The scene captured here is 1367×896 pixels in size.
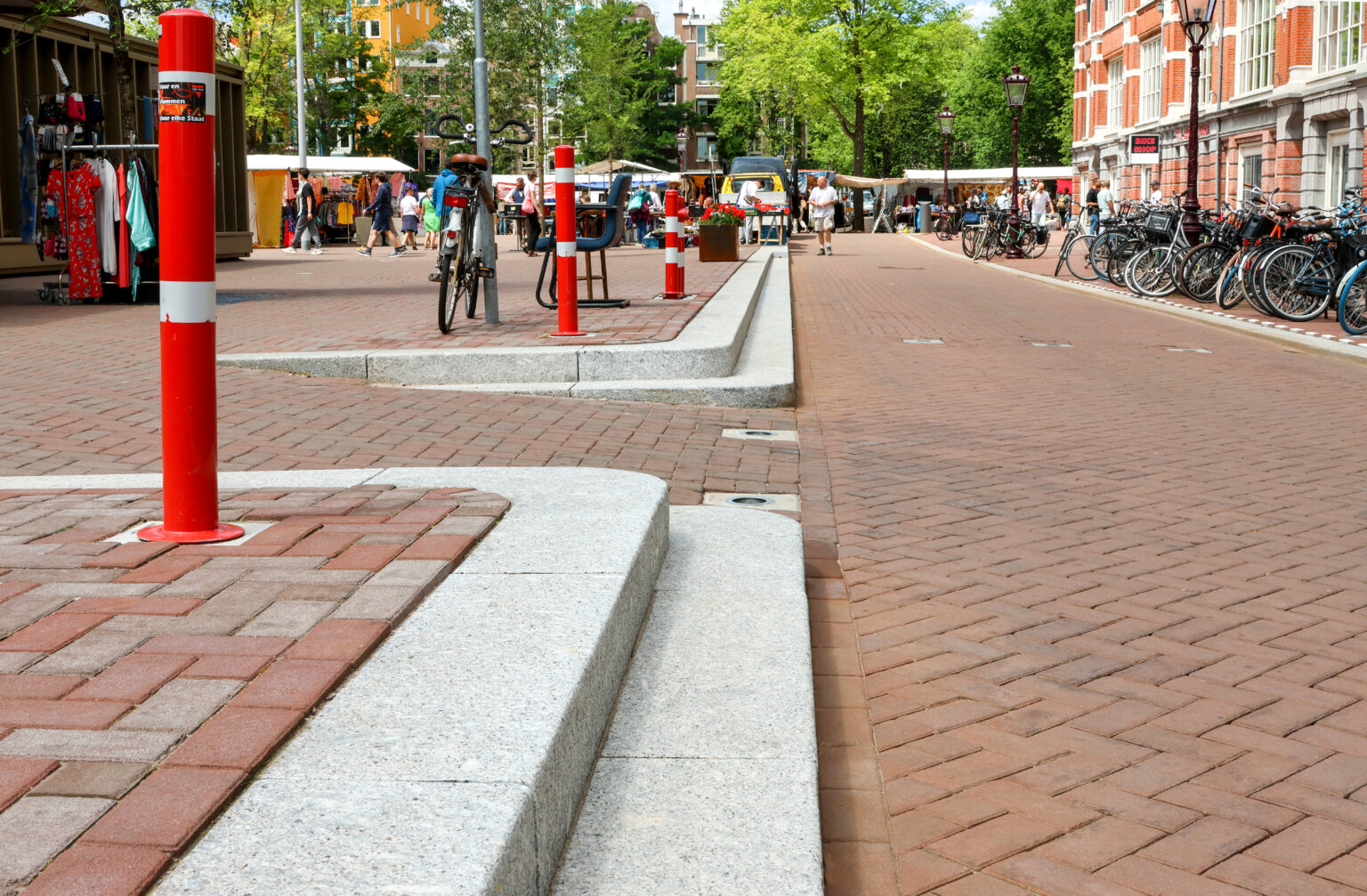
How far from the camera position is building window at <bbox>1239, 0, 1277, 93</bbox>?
119 feet

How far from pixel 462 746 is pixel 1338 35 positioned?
1366 inches

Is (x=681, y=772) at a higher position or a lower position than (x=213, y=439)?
lower

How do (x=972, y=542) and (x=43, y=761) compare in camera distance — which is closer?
(x=43, y=761)

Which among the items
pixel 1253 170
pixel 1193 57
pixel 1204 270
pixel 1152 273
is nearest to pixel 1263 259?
pixel 1204 270

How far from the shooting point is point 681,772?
8.88 feet

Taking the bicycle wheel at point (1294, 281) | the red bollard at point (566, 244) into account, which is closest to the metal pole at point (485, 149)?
the red bollard at point (566, 244)

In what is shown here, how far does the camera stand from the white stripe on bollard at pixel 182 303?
12.0ft

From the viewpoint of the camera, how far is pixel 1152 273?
63.3 feet

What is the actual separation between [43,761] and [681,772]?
3.62 ft

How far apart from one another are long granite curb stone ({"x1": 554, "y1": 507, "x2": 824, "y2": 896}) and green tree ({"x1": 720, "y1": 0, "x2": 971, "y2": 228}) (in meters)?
54.4

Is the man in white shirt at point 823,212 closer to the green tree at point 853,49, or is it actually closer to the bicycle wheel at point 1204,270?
the bicycle wheel at point 1204,270

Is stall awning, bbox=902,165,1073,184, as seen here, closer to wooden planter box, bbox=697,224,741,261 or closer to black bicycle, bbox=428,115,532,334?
wooden planter box, bbox=697,224,741,261

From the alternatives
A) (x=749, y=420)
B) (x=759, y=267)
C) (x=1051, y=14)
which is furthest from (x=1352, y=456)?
(x=1051, y=14)

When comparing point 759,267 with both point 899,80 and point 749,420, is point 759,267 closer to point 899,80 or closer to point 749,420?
point 749,420
